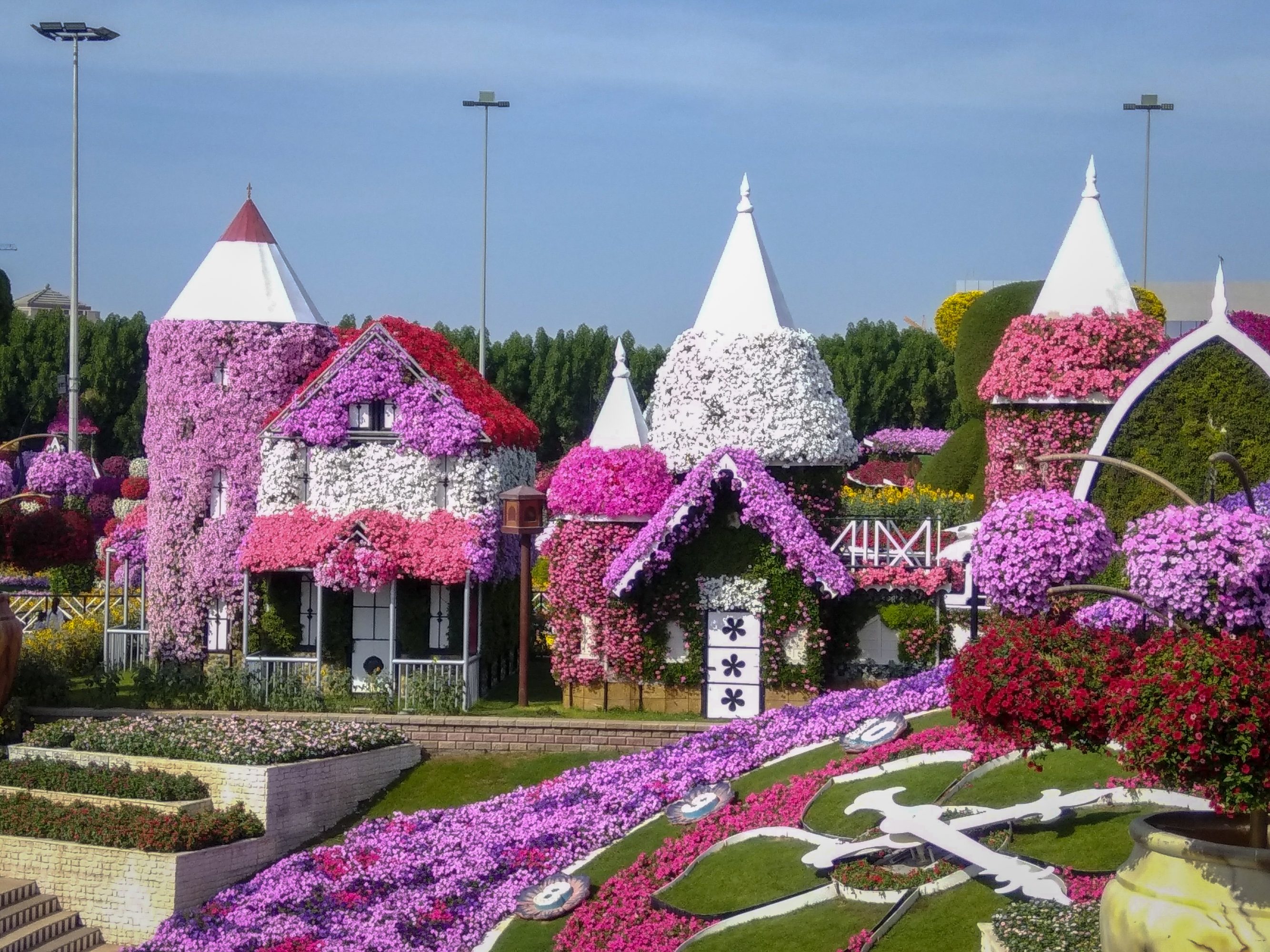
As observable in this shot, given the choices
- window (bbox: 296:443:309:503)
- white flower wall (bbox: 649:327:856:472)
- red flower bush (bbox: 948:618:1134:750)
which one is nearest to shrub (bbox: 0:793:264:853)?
window (bbox: 296:443:309:503)

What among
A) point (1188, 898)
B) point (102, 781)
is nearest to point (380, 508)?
point (102, 781)

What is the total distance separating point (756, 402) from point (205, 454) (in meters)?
9.60

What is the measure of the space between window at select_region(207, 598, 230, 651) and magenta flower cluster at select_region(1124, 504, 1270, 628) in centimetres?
1918

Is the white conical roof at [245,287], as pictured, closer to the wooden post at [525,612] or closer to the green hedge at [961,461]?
the wooden post at [525,612]

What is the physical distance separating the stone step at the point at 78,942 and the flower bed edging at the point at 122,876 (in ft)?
0.31

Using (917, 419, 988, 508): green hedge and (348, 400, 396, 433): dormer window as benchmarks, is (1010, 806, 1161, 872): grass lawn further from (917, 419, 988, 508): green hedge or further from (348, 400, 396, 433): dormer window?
(917, 419, 988, 508): green hedge

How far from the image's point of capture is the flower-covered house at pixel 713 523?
24.4 m

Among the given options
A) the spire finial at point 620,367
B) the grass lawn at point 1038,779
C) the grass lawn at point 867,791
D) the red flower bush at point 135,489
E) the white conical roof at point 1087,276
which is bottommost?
the grass lawn at point 867,791

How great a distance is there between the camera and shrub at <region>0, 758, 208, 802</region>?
21469 millimetres

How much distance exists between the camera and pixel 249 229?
2872 centimetres

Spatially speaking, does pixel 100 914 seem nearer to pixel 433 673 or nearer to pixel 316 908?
pixel 316 908

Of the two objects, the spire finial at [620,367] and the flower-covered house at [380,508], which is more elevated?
the spire finial at [620,367]

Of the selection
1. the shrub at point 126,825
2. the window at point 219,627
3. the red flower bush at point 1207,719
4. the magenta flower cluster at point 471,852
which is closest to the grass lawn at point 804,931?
the magenta flower cluster at point 471,852

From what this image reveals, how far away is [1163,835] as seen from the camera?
9945mm
